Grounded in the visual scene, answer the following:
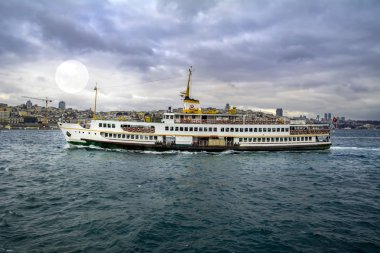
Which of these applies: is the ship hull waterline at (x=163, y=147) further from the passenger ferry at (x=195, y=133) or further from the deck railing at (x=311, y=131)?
the deck railing at (x=311, y=131)

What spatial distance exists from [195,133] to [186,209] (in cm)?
3147

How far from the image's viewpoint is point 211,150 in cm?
4950

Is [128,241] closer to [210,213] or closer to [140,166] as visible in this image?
[210,213]

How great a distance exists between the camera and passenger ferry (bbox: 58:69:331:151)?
4909 cm

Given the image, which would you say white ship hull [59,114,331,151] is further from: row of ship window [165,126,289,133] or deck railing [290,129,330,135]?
deck railing [290,129,330,135]

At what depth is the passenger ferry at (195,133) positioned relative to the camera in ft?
161

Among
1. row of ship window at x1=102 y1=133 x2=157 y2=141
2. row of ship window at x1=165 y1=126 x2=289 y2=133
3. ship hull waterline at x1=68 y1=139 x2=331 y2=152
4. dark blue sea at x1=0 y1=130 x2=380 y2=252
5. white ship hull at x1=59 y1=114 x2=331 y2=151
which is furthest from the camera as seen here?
row of ship window at x1=165 y1=126 x2=289 y2=133

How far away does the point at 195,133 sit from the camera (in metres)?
50.0

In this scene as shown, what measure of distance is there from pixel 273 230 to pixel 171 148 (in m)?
34.4

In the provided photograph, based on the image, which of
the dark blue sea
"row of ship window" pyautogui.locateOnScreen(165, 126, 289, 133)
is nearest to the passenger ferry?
"row of ship window" pyautogui.locateOnScreen(165, 126, 289, 133)

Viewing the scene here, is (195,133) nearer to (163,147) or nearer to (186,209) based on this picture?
(163,147)

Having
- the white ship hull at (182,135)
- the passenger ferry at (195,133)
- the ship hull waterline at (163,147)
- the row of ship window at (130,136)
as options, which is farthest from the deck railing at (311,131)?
the row of ship window at (130,136)

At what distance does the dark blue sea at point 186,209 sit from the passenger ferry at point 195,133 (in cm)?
1470

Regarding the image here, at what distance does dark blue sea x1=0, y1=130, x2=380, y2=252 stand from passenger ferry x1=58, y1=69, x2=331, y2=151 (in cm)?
1470
